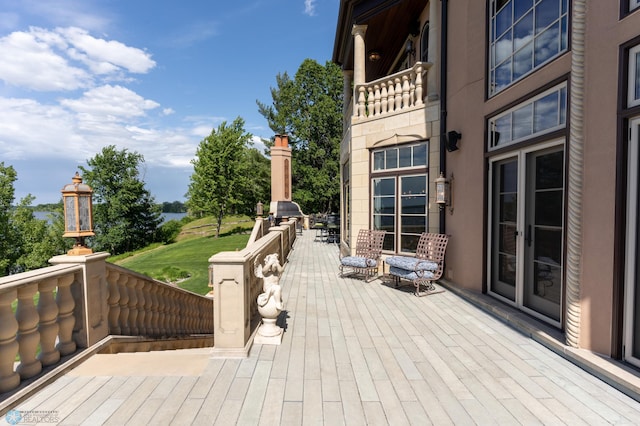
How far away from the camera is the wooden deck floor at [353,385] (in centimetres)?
220

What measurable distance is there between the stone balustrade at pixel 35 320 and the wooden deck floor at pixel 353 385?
22 centimetres

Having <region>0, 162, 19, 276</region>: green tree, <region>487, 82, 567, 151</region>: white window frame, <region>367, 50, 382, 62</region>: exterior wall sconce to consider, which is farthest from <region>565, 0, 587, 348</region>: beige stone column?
<region>0, 162, 19, 276</region>: green tree

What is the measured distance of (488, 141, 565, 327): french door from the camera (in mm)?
3576

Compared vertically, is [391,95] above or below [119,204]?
above

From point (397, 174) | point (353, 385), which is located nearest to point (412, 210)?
point (397, 174)

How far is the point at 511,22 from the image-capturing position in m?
4.35

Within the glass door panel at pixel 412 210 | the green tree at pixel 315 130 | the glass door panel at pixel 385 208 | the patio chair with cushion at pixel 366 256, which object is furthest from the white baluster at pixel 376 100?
the green tree at pixel 315 130

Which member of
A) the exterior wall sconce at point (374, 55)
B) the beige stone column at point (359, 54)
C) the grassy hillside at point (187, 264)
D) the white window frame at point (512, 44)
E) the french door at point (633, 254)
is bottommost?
the grassy hillside at point (187, 264)

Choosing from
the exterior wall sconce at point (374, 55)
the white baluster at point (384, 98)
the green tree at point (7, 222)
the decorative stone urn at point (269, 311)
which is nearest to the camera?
the decorative stone urn at point (269, 311)

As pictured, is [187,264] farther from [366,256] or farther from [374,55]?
[374,55]

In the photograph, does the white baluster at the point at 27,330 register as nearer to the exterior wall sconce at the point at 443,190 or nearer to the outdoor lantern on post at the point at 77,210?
the outdoor lantern on post at the point at 77,210

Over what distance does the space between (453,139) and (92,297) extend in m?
5.55

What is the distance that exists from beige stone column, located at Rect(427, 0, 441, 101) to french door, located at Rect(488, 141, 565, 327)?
233 cm

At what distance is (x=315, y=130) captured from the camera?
83.0 feet
